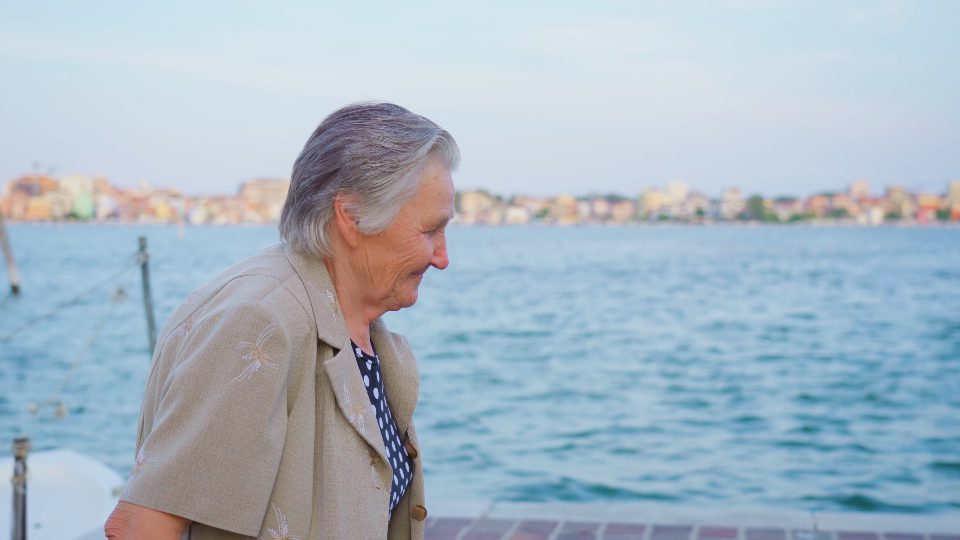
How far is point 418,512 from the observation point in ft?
6.03

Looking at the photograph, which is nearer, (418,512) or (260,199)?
(418,512)

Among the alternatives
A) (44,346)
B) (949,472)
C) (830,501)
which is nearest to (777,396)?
(949,472)

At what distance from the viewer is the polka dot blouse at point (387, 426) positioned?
174cm

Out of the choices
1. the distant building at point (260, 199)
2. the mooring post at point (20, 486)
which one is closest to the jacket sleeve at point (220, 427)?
the mooring post at point (20, 486)

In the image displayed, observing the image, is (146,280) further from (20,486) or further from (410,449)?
(410,449)

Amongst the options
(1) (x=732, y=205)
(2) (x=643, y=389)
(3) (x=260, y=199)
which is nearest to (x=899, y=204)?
(1) (x=732, y=205)

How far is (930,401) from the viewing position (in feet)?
46.9

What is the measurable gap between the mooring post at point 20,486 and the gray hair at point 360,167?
2584mm

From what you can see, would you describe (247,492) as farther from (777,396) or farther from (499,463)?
(777,396)

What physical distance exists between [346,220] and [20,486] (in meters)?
2.68

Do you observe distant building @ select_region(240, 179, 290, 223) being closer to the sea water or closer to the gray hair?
the sea water

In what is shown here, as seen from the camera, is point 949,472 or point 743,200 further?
point 743,200

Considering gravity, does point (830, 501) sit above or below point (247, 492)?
below

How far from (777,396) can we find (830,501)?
6.24 meters
